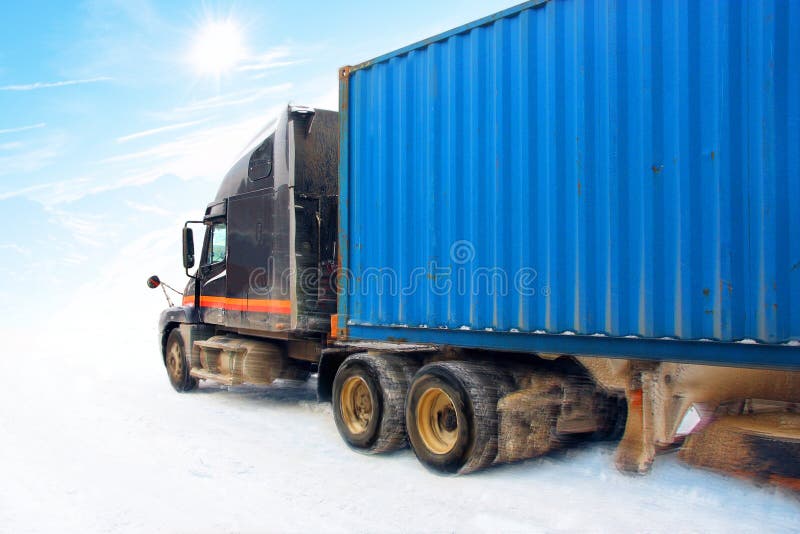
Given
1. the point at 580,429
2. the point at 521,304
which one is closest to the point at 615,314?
the point at 521,304

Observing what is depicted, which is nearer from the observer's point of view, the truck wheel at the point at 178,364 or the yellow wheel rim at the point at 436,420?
the yellow wheel rim at the point at 436,420

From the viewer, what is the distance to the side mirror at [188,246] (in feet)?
32.1

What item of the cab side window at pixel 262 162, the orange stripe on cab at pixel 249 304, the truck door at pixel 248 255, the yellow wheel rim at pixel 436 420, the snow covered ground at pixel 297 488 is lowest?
the snow covered ground at pixel 297 488

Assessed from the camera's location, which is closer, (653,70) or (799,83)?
(799,83)

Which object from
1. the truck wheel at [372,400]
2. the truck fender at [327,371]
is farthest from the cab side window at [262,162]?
the truck wheel at [372,400]

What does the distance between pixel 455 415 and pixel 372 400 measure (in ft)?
3.17

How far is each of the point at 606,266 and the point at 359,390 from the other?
3039 millimetres

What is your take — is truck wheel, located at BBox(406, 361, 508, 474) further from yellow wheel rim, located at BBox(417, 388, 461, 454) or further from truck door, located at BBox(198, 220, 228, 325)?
truck door, located at BBox(198, 220, 228, 325)

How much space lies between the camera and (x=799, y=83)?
12.9ft

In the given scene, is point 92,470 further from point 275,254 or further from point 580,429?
point 580,429

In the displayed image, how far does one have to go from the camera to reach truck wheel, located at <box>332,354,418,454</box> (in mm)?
6242

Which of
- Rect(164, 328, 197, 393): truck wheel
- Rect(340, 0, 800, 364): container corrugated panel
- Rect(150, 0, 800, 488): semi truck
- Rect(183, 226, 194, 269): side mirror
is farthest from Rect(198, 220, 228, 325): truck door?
Rect(340, 0, 800, 364): container corrugated panel

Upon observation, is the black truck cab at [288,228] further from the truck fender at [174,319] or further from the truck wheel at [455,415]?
the truck wheel at [455,415]

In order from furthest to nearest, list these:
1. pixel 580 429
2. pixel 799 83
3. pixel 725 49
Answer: pixel 580 429 → pixel 725 49 → pixel 799 83
